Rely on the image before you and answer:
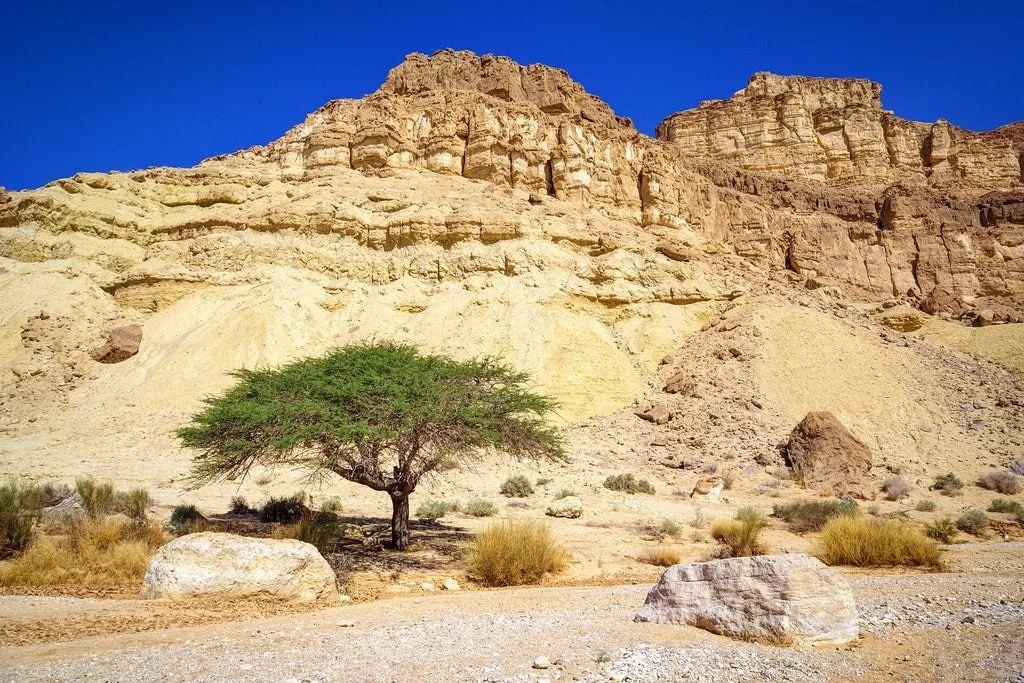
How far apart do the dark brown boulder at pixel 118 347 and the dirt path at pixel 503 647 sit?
2722cm

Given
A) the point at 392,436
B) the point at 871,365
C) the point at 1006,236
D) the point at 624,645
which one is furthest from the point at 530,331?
the point at 1006,236

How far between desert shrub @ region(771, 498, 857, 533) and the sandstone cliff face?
167ft

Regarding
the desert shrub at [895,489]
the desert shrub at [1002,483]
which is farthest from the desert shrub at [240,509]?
the desert shrub at [1002,483]

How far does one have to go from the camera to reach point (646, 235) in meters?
41.7

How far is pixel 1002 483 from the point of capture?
22.5m

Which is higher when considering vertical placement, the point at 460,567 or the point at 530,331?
the point at 530,331

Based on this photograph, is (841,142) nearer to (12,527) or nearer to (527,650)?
(527,650)

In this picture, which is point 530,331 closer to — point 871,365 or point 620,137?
point 871,365

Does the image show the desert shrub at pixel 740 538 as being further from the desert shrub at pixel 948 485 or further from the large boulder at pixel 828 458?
the desert shrub at pixel 948 485

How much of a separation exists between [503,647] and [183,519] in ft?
32.5

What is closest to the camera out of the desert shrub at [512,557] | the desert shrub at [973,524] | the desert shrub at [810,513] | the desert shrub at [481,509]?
the desert shrub at [512,557]

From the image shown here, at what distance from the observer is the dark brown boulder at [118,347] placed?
3189 cm

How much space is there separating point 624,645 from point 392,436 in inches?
251

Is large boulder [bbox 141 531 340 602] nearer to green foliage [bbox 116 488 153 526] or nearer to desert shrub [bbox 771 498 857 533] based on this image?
green foliage [bbox 116 488 153 526]
